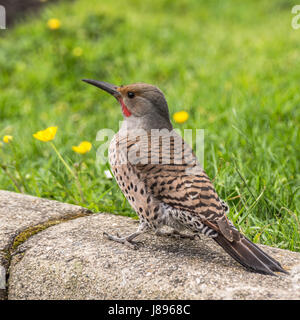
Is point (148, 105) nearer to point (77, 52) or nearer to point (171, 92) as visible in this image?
point (171, 92)

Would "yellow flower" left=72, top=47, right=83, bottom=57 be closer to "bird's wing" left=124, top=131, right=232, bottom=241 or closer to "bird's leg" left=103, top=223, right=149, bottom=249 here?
"bird's wing" left=124, top=131, right=232, bottom=241

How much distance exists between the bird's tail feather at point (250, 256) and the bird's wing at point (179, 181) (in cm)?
5

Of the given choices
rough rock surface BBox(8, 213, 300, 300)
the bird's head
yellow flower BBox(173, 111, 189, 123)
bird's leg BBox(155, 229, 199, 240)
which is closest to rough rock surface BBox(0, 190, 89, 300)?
rough rock surface BBox(8, 213, 300, 300)

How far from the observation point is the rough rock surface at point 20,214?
8.91 ft

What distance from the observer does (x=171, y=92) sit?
5.99m

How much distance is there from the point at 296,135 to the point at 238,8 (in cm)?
708

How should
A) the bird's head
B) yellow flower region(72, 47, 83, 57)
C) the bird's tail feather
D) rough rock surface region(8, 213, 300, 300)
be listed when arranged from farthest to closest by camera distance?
yellow flower region(72, 47, 83, 57) → the bird's head → the bird's tail feather → rough rock surface region(8, 213, 300, 300)

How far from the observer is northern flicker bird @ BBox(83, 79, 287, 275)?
2400 mm

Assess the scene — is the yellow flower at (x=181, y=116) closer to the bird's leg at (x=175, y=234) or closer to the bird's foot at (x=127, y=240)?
the bird's leg at (x=175, y=234)

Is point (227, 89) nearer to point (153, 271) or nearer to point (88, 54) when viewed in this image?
point (88, 54)

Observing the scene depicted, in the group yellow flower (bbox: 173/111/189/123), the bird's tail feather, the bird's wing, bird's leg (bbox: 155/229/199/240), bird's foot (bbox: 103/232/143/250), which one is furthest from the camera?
yellow flower (bbox: 173/111/189/123)

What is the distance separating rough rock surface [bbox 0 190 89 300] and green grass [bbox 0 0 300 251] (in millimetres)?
267

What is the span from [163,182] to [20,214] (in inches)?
38.7

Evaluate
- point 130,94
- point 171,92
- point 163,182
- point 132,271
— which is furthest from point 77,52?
point 132,271
